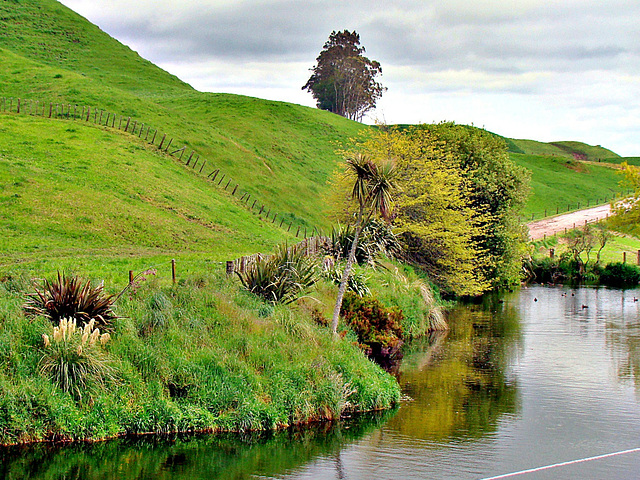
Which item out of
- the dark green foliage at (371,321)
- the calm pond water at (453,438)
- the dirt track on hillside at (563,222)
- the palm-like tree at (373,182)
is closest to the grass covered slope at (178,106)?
the dirt track on hillside at (563,222)

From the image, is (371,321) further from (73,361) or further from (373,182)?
(73,361)

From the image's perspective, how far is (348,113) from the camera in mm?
138000

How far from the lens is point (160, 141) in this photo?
2406 inches

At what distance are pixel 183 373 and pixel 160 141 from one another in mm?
46516

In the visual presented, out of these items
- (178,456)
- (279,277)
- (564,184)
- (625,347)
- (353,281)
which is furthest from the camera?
(564,184)

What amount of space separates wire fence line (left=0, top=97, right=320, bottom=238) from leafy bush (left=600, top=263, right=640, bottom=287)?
24.8m

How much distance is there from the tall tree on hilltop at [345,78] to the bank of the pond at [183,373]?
109 metres

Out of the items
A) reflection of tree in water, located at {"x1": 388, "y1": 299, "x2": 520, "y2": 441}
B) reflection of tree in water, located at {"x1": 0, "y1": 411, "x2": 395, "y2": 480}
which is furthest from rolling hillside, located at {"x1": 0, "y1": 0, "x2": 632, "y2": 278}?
reflection of tree in water, located at {"x1": 0, "y1": 411, "x2": 395, "y2": 480}

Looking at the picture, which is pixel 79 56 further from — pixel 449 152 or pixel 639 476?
pixel 639 476

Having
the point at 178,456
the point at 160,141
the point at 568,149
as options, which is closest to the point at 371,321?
the point at 178,456

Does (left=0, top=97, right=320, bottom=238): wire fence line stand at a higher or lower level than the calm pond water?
higher

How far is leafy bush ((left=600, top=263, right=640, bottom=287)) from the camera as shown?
5759cm

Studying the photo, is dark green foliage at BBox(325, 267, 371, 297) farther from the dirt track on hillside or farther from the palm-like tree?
the dirt track on hillside

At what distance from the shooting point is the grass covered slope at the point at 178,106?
217ft
